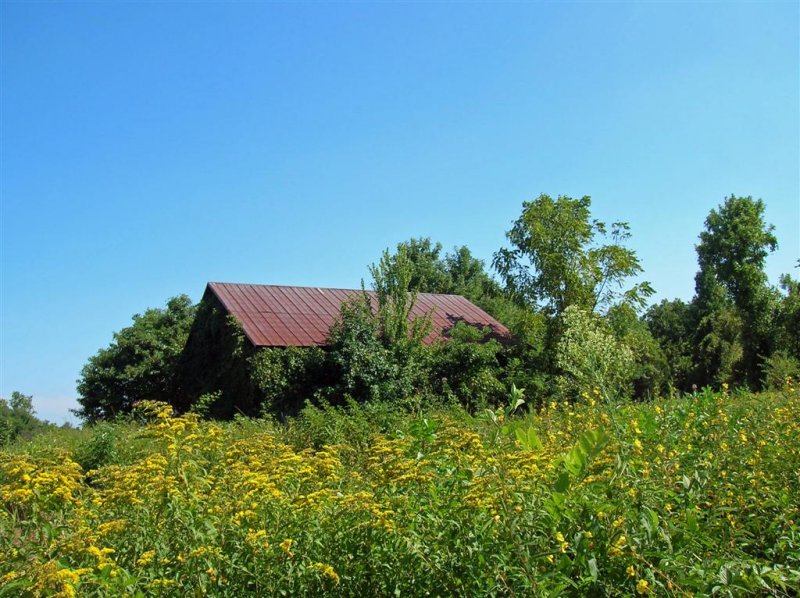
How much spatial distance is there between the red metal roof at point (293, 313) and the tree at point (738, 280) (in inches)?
462

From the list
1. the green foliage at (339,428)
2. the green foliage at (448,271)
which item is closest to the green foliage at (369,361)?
the green foliage at (339,428)

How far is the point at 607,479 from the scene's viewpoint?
3.00m

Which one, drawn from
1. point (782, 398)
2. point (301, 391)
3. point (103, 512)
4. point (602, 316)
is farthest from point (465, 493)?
point (602, 316)

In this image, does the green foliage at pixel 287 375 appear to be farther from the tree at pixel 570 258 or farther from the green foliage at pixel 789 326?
the green foliage at pixel 789 326

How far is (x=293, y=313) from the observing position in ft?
64.6

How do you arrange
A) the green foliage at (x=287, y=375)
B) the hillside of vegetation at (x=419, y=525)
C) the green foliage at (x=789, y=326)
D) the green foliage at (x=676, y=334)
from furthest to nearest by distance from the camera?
1. the green foliage at (x=676, y=334)
2. the green foliage at (x=789, y=326)
3. the green foliage at (x=287, y=375)
4. the hillside of vegetation at (x=419, y=525)

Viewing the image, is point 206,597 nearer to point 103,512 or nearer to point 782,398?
point 103,512

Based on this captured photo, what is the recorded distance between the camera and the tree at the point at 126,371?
31.0 m

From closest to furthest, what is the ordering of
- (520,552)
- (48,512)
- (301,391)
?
(520,552)
(48,512)
(301,391)

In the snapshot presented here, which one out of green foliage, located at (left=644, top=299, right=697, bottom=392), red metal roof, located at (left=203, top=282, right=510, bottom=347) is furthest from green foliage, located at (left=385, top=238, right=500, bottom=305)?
red metal roof, located at (left=203, top=282, right=510, bottom=347)

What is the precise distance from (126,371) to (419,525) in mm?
30624

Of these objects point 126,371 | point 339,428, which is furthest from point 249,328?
point 126,371

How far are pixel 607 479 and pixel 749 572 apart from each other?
69 cm

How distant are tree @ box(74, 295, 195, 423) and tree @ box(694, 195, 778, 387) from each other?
2480cm
